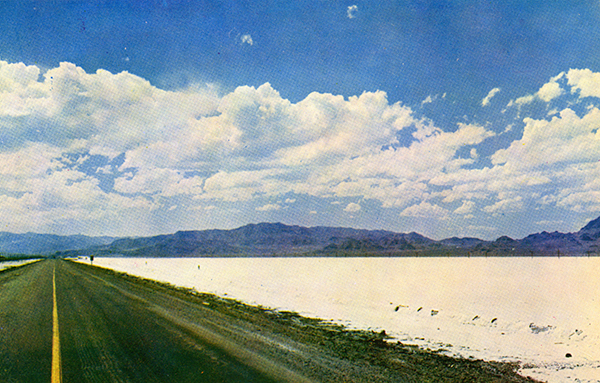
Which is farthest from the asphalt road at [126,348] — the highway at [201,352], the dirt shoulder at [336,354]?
the dirt shoulder at [336,354]

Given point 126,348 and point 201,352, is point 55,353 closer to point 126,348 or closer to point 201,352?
point 126,348

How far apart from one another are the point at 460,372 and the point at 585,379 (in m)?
2.70

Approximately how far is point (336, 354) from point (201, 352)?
338 centimetres

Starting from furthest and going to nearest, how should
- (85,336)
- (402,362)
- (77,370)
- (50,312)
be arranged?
(50,312), (85,336), (402,362), (77,370)

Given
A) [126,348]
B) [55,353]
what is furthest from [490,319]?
[55,353]

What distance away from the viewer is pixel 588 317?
52.3ft

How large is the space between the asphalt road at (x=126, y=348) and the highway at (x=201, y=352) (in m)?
0.02

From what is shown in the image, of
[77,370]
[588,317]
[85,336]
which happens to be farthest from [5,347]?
[588,317]

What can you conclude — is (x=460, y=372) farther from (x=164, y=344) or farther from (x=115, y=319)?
(x=115, y=319)

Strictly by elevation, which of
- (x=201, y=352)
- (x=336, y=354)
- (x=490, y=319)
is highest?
(x=201, y=352)

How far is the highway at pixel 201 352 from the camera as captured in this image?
289 inches

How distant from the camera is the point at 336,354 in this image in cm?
923

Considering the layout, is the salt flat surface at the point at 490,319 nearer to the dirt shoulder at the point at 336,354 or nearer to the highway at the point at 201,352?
the dirt shoulder at the point at 336,354

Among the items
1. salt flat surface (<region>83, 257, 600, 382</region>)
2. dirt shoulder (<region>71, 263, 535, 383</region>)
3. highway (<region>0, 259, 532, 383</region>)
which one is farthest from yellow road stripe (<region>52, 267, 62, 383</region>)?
salt flat surface (<region>83, 257, 600, 382</region>)
